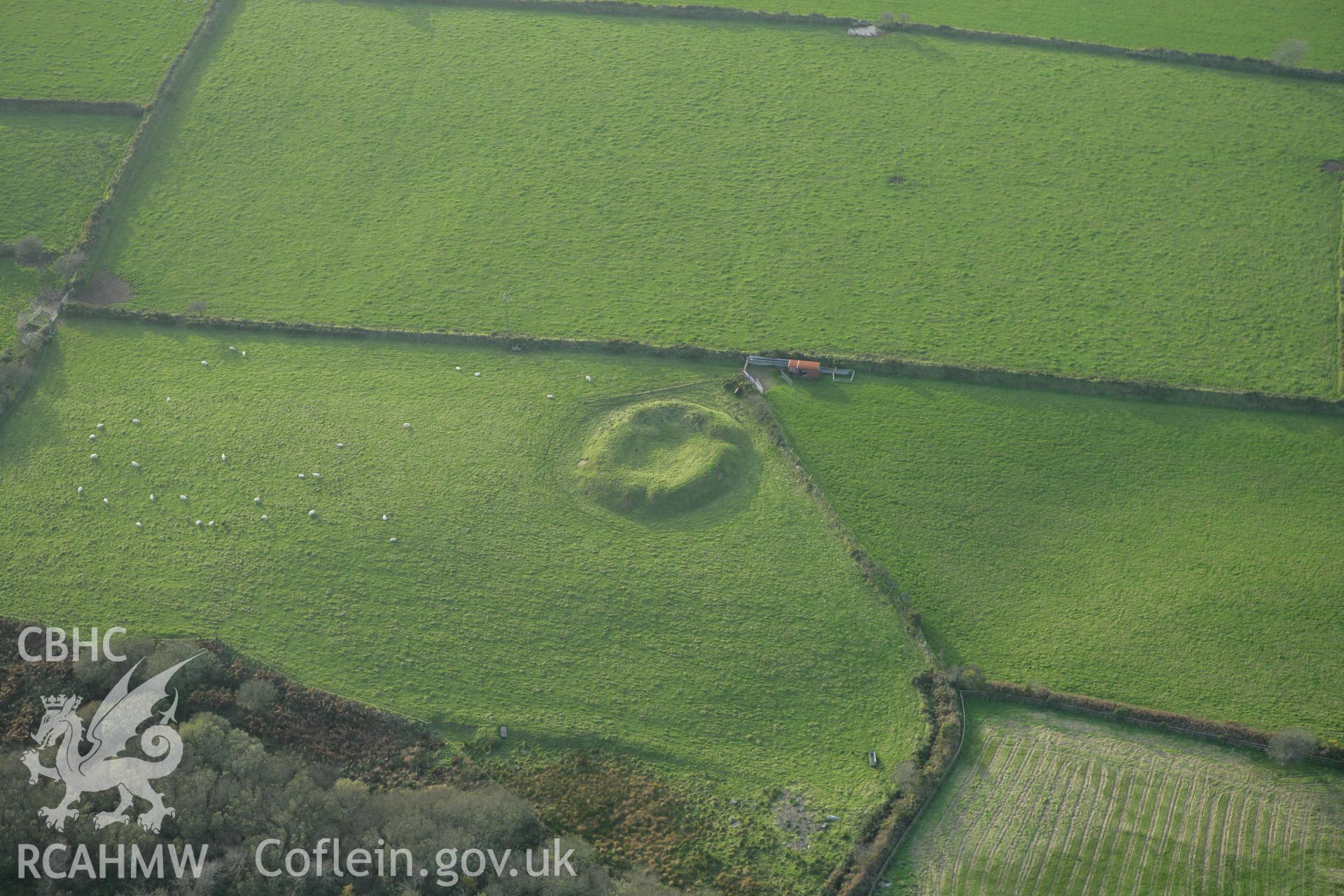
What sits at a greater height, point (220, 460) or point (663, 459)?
point (663, 459)

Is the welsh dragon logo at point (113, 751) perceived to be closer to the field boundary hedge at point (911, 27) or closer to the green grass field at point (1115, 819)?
the green grass field at point (1115, 819)

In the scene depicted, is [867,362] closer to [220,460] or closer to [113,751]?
[220,460]

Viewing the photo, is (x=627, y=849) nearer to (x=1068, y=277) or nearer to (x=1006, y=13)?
(x=1068, y=277)

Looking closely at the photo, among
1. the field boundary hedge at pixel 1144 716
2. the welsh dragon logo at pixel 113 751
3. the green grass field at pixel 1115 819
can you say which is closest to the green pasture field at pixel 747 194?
the field boundary hedge at pixel 1144 716

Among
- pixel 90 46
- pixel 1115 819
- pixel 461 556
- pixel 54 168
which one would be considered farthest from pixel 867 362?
pixel 90 46

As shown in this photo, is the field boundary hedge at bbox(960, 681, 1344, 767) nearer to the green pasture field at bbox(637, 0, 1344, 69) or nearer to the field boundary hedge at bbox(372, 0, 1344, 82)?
the field boundary hedge at bbox(372, 0, 1344, 82)
